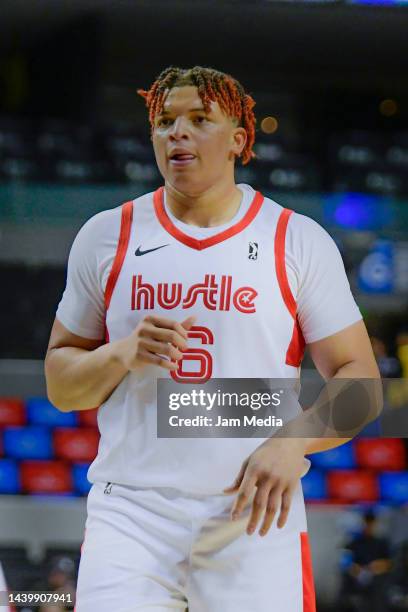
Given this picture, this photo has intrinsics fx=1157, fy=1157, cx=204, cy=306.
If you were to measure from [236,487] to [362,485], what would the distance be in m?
1.10

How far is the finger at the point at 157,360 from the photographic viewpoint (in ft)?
5.04

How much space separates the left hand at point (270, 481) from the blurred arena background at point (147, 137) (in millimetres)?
552

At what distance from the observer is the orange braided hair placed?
1.67m

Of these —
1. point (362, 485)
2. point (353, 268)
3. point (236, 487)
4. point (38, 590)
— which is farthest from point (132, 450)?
point (362, 485)

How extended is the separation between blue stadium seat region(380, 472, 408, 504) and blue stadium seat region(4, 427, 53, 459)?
0.72m

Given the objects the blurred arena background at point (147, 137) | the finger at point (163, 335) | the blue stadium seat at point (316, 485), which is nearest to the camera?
the finger at point (163, 335)

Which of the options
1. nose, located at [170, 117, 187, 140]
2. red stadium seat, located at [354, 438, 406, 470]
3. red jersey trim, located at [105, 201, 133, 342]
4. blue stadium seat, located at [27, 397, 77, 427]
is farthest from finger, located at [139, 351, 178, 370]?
red stadium seat, located at [354, 438, 406, 470]

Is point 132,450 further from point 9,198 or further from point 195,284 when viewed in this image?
point 9,198

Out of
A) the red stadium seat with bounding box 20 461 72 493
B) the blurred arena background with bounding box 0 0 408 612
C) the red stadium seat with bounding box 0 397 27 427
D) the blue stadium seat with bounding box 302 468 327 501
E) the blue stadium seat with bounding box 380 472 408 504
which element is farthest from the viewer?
the blue stadium seat with bounding box 302 468 327 501

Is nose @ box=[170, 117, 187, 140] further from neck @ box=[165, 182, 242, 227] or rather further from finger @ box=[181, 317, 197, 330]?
finger @ box=[181, 317, 197, 330]

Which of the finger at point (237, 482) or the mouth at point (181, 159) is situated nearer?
the finger at point (237, 482)

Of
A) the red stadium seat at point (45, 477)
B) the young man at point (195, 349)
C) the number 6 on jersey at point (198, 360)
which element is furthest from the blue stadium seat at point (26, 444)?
the number 6 on jersey at point (198, 360)

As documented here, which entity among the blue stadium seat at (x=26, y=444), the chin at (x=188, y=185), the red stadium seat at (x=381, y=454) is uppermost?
the chin at (x=188, y=185)

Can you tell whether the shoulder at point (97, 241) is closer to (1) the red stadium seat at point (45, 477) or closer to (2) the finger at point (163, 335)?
(2) the finger at point (163, 335)
